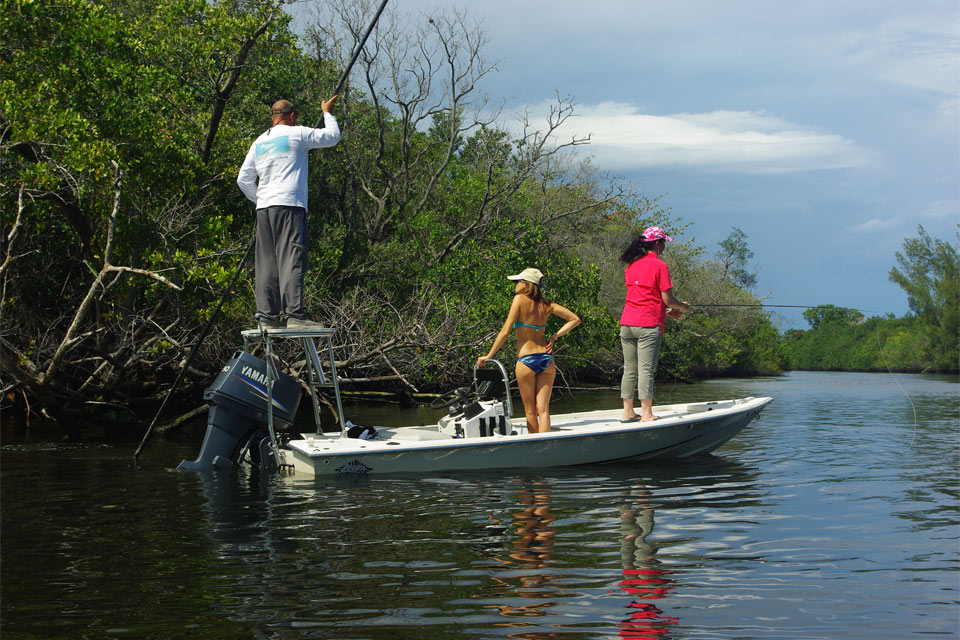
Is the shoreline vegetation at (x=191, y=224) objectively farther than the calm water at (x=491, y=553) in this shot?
Yes

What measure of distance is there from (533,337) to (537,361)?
0.79 ft

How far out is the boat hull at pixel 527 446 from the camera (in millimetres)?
8398

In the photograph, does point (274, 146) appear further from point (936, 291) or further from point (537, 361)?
point (936, 291)

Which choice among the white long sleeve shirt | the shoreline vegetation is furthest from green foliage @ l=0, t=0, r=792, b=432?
the white long sleeve shirt

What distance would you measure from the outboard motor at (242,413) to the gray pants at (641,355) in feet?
10.9

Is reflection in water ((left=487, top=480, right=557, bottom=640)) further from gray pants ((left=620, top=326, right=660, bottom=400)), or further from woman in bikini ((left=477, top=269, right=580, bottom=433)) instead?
gray pants ((left=620, top=326, right=660, bottom=400))

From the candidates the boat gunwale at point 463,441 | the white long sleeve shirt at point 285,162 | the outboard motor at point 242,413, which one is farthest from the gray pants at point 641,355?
the white long sleeve shirt at point 285,162

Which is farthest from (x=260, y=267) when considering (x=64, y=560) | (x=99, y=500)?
(x=64, y=560)

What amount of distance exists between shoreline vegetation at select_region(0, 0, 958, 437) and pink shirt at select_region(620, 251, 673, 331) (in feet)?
10.6

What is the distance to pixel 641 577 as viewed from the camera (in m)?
4.96

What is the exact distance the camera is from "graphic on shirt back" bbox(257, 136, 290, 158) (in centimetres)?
777

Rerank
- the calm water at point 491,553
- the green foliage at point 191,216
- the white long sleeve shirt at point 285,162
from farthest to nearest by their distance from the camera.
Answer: the green foliage at point 191,216, the white long sleeve shirt at point 285,162, the calm water at point 491,553

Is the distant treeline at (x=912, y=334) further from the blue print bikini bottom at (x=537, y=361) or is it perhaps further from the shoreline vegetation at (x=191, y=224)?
the blue print bikini bottom at (x=537, y=361)

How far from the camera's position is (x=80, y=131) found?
12039 mm
